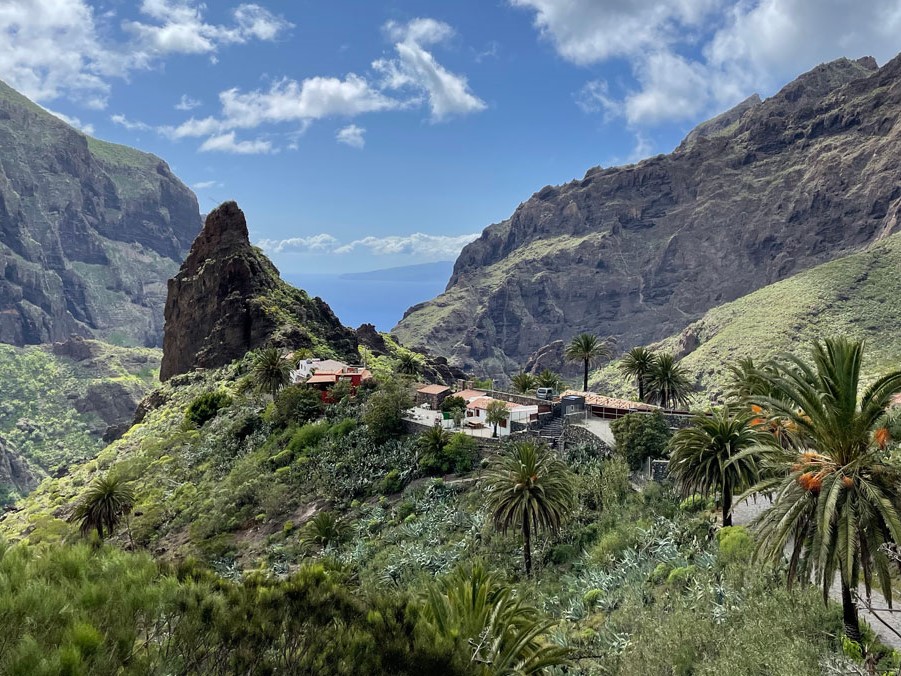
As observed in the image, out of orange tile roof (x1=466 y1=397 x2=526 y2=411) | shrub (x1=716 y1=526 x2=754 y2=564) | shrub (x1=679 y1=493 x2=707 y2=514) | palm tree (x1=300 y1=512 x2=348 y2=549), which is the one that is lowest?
palm tree (x1=300 y1=512 x2=348 y2=549)

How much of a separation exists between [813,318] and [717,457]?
446ft

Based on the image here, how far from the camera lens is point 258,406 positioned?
63.6 m

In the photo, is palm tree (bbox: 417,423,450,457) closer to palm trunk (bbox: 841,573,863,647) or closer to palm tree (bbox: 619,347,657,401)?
palm tree (bbox: 619,347,657,401)

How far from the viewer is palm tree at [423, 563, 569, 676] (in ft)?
46.7

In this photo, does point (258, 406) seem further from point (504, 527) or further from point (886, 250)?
point (886, 250)

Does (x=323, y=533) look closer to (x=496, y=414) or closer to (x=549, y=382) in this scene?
(x=496, y=414)

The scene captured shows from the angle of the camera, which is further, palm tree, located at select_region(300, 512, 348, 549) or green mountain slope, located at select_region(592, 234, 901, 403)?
green mountain slope, located at select_region(592, 234, 901, 403)

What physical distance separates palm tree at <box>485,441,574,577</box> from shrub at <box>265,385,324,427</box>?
32710 mm

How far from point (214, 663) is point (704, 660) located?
39.9ft

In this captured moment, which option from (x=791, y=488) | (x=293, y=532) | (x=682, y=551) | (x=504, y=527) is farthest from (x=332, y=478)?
(x=791, y=488)

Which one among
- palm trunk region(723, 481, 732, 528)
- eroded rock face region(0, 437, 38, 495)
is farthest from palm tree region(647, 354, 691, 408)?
eroded rock face region(0, 437, 38, 495)

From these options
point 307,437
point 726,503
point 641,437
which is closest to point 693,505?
point 726,503

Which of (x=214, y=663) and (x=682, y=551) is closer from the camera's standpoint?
(x=214, y=663)

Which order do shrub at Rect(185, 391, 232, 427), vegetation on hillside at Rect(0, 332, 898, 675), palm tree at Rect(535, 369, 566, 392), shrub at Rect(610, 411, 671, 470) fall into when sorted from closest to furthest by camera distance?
vegetation on hillside at Rect(0, 332, 898, 675) → shrub at Rect(610, 411, 671, 470) → palm tree at Rect(535, 369, 566, 392) → shrub at Rect(185, 391, 232, 427)
